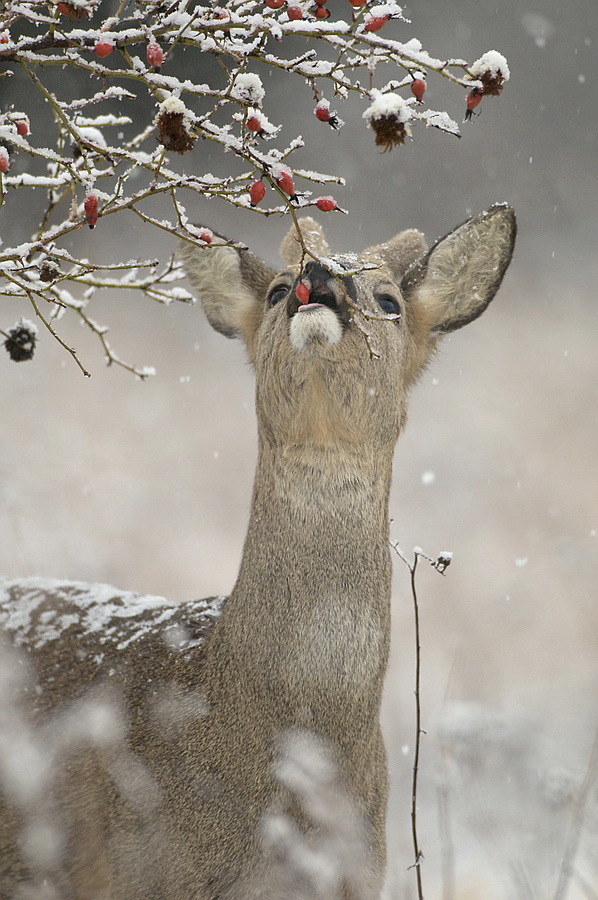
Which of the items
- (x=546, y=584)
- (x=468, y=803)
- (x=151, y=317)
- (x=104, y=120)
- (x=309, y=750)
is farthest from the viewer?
(x=151, y=317)

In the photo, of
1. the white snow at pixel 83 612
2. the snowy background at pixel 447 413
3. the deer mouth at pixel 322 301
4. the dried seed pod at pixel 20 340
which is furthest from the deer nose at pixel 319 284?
the snowy background at pixel 447 413

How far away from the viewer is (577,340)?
1312cm

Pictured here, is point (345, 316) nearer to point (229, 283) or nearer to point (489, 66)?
point (229, 283)

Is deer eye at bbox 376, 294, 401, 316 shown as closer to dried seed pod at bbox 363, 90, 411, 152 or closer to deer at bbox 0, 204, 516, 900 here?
deer at bbox 0, 204, 516, 900

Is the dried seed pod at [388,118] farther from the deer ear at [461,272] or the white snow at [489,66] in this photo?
the deer ear at [461,272]

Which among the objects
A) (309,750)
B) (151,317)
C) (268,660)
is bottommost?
(309,750)

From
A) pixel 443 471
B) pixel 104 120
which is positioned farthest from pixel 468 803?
pixel 443 471

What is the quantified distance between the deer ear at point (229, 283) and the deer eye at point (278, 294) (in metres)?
0.33

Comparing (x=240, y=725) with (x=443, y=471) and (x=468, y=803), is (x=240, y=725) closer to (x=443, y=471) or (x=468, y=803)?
(x=468, y=803)

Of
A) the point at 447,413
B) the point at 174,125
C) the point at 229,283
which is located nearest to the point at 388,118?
the point at 174,125

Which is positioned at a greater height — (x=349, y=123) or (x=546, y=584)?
(x=349, y=123)

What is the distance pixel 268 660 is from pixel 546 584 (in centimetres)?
827

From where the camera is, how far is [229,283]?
4.44m

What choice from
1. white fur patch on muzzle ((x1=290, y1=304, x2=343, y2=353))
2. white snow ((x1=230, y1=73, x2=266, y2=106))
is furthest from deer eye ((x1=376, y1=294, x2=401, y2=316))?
white snow ((x1=230, y1=73, x2=266, y2=106))
